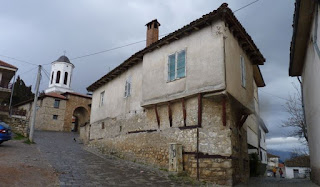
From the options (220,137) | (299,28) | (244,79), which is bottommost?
(220,137)

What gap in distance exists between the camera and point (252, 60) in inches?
559

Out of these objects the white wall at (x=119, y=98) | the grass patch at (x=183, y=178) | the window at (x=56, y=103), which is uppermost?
the window at (x=56, y=103)

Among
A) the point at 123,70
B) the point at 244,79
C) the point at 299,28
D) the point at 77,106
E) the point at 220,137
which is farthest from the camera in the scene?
the point at 77,106

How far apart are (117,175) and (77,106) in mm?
30102

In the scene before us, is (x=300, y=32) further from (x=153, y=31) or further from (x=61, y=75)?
(x=61, y=75)

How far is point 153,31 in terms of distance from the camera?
16141mm

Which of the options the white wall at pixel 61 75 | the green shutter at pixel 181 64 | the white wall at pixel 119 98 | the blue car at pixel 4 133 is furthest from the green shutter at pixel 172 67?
the white wall at pixel 61 75

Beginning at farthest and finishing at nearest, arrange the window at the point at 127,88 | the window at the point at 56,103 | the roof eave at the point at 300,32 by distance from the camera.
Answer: the window at the point at 56,103
the window at the point at 127,88
the roof eave at the point at 300,32

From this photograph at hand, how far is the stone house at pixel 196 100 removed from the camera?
10281mm

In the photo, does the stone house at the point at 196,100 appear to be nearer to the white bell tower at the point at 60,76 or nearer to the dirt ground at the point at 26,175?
the dirt ground at the point at 26,175

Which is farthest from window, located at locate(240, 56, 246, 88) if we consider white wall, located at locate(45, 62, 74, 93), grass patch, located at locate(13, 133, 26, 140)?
white wall, located at locate(45, 62, 74, 93)

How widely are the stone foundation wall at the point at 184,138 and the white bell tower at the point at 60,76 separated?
31.8m

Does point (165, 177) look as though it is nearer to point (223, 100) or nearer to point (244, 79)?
point (223, 100)

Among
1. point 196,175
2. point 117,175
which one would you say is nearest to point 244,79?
point 196,175
